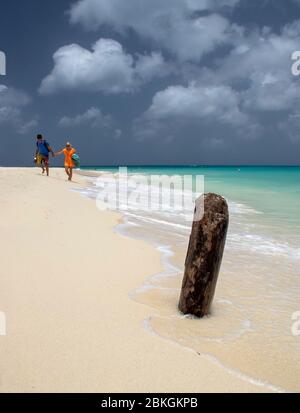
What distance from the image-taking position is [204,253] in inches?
130

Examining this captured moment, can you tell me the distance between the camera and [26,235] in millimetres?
5172

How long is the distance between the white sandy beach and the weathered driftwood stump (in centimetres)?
46

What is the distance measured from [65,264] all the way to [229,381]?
2546mm

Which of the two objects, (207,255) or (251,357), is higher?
(207,255)

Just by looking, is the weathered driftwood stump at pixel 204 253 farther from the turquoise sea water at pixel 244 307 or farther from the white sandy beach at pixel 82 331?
the white sandy beach at pixel 82 331

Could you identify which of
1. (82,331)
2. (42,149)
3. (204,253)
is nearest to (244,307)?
(204,253)

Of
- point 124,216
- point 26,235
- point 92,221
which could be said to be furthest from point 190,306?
point 124,216

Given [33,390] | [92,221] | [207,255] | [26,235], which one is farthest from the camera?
[92,221]

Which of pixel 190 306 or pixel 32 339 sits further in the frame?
pixel 190 306

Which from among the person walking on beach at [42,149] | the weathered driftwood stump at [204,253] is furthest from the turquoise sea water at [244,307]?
the person walking on beach at [42,149]

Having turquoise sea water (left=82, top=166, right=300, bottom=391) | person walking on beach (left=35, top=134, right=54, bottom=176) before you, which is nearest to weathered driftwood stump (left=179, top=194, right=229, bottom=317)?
turquoise sea water (left=82, top=166, right=300, bottom=391)
